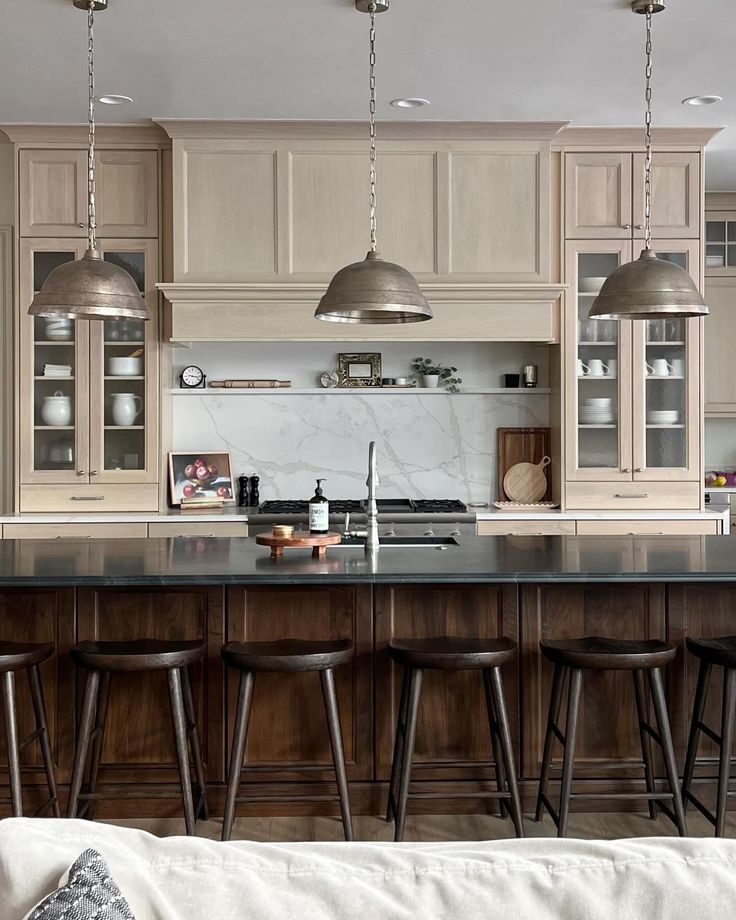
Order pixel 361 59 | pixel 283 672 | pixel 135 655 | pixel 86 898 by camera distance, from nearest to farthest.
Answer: pixel 86 898
pixel 135 655
pixel 283 672
pixel 361 59

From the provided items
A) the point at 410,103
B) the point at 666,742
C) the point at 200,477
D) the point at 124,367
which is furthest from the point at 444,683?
the point at 410,103

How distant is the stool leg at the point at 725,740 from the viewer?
9.52 ft

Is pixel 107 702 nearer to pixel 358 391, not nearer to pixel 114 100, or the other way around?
pixel 358 391

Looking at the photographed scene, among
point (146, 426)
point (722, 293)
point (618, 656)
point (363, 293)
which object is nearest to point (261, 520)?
point (146, 426)

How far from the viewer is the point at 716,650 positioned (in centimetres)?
292

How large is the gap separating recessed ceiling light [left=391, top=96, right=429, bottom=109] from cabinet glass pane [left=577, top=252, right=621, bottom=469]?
1.33 m

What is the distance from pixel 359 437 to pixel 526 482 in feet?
3.43

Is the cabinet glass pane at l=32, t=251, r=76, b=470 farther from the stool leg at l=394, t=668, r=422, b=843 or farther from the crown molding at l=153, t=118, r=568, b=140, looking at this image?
the stool leg at l=394, t=668, r=422, b=843

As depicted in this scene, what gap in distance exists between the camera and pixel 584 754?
3.24 meters

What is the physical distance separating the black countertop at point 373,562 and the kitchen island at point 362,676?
28 mm

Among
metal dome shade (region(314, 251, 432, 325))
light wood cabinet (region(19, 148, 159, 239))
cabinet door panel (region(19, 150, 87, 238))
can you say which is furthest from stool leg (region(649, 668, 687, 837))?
cabinet door panel (region(19, 150, 87, 238))

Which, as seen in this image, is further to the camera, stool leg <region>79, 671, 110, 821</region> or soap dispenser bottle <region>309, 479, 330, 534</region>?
soap dispenser bottle <region>309, 479, 330, 534</region>

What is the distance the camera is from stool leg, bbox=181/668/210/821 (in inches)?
122

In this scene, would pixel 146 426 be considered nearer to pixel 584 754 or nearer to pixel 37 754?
pixel 37 754
